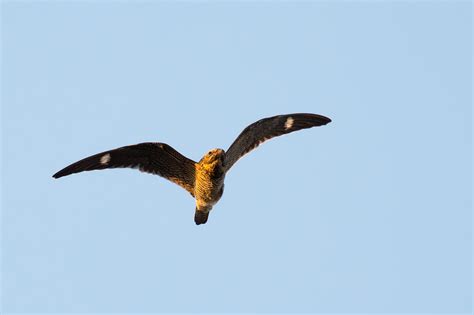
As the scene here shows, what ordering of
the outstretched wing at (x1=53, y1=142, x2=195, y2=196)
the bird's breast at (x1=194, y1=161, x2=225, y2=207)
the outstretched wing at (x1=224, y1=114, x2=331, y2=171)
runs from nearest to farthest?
the outstretched wing at (x1=53, y1=142, x2=195, y2=196) < the bird's breast at (x1=194, y1=161, x2=225, y2=207) < the outstretched wing at (x1=224, y1=114, x2=331, y2=171)

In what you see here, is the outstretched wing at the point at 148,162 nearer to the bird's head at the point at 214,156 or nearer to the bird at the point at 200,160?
the bird at the point at 200,160

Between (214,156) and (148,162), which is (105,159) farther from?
(214,156)

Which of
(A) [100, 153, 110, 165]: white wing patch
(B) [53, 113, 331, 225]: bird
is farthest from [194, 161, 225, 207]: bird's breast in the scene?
(A) [100, 153, 110, 165]: white wing patch

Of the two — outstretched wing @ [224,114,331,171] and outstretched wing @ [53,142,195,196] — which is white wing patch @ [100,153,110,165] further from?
outstretched wing @ [224,114,331,171]

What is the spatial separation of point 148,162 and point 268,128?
2.38 m

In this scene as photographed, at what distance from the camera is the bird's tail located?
51.9 ft

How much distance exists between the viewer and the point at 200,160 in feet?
49.1

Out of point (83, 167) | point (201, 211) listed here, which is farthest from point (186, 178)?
point (83, 167)

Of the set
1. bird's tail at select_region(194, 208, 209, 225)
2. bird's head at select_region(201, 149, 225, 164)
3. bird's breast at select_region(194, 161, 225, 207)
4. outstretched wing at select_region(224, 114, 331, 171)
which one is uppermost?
outstretched wing at select_region(224, 114, 331, 171)

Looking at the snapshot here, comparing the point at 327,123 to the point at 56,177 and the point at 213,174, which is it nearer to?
the point at 213,174

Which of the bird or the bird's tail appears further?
the bird's tail

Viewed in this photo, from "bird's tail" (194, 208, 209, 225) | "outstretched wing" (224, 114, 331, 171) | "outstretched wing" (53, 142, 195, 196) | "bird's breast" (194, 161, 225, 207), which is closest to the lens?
"outstretched wing" (53, 142, 195, 196)

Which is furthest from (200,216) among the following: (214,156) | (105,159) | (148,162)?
(105,159)

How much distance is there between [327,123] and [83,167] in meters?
4.66
